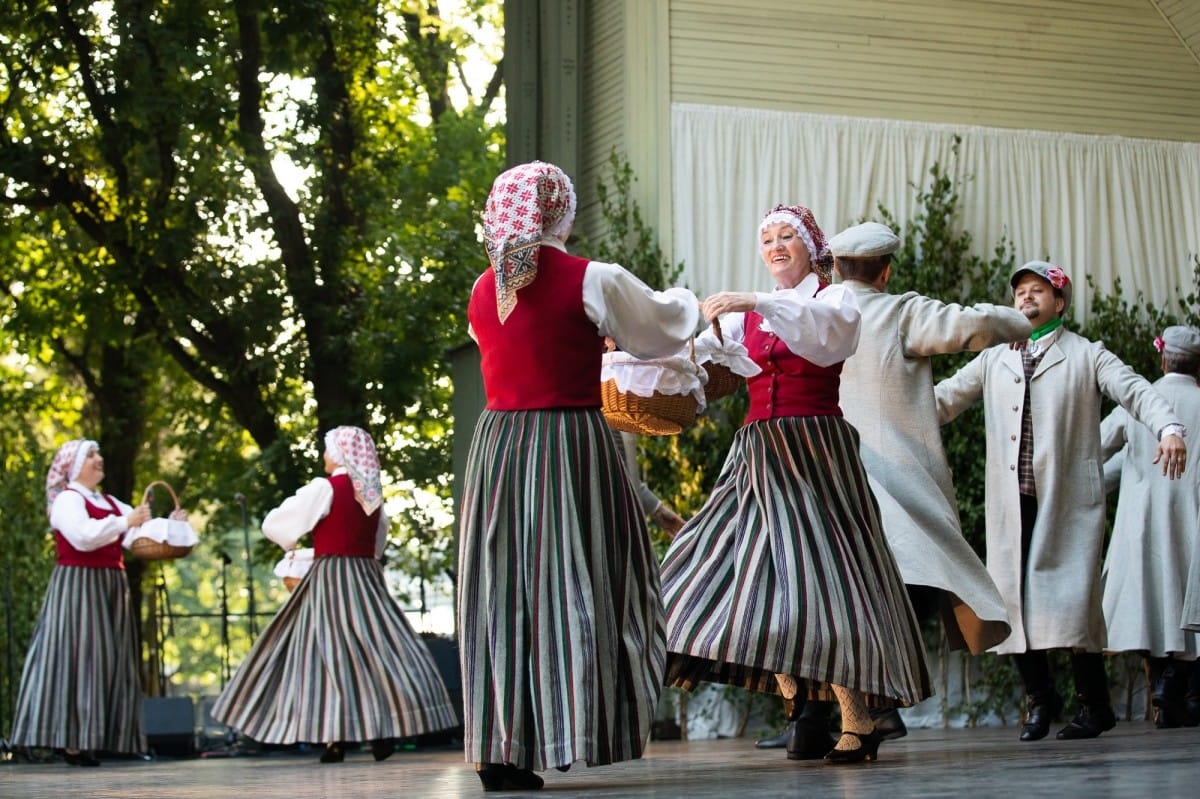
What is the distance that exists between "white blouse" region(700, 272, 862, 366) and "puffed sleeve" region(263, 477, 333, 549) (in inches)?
133

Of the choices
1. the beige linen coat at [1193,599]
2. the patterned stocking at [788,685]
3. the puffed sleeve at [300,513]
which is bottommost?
the patterned stocking at [788,685]

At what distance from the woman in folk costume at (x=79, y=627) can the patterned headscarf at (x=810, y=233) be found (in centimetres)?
487

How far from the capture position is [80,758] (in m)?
9.52

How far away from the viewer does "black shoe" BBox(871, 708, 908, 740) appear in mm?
5410

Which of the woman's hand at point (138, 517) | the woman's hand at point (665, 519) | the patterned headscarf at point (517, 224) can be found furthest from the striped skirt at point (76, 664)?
the patterned headscarf at point (517, 224)

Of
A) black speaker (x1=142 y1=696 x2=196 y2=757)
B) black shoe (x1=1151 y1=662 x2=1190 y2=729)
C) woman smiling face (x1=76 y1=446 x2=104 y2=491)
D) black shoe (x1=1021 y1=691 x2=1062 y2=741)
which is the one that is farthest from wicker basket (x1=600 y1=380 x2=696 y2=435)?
black speaker (x1=142 y1=696 x2=196 y2=757)

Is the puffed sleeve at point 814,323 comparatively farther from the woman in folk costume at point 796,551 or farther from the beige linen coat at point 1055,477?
the beige linen coat at point 1055,477

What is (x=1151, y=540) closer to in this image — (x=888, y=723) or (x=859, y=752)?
(x=888, y=723)

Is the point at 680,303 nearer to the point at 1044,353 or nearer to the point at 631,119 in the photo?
the point at 1044,353

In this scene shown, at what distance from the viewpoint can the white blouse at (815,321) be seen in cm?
489

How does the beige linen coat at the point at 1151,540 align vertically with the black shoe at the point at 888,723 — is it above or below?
above

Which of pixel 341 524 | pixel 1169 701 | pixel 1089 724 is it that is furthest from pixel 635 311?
pixel 341 524

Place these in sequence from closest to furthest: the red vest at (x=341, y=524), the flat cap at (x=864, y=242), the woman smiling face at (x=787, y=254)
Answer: the woman smiling face at (x=787, y=254)
the flat cap at (x=864, y=242)
the red vest at (x=341, y=524)

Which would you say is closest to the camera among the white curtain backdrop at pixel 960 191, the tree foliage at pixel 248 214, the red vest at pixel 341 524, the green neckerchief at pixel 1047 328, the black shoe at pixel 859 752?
the black shoe at pixel 859 752
